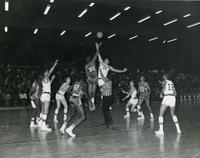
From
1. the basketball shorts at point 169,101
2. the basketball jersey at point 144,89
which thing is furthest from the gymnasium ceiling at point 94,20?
the basketball shorts at point 169,101

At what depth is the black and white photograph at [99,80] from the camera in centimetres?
873

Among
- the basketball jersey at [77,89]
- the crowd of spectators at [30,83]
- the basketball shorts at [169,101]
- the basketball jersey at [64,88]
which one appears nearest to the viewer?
the basketball jersey at [77,89]

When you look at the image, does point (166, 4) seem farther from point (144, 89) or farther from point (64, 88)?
point (64, 88)

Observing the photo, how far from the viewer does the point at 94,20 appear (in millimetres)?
25500

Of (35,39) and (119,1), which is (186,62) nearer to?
(35,39)

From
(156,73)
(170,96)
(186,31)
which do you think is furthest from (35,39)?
(170,96)

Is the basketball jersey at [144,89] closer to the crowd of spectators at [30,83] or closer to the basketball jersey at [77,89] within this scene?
the crowd of spectators at [30,83]

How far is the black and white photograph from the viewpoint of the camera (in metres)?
8.73

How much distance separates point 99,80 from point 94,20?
15.1 m

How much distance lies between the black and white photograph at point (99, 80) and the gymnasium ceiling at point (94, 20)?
7 cm

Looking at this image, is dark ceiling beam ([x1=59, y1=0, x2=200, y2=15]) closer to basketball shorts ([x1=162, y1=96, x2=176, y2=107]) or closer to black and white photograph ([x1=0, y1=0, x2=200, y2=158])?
black and white photograph ([x1=0, y1=0, x2=200, y2=158])

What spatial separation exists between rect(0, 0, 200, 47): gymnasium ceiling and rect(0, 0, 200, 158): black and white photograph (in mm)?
74

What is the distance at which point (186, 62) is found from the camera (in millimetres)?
35562

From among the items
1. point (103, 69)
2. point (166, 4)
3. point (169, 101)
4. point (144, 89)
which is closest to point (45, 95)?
point (103, 69)
